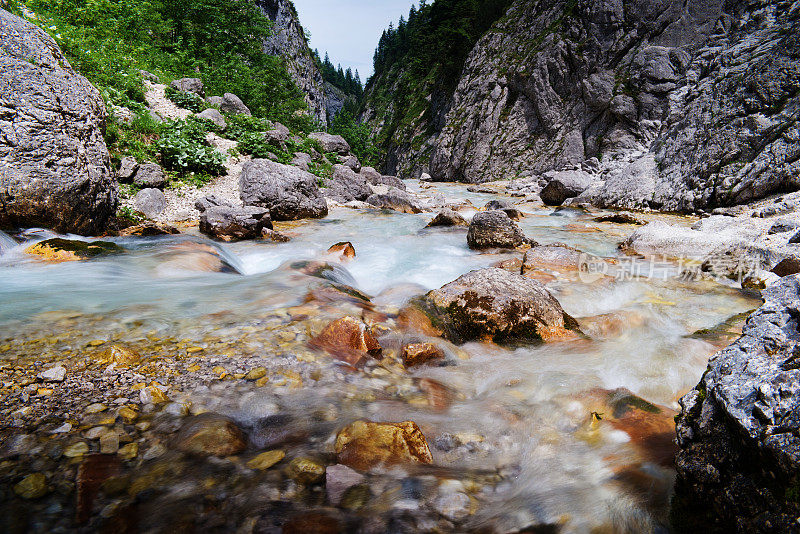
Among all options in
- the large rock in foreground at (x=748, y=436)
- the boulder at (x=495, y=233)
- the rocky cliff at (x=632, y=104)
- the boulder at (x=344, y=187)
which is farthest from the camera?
the boulder at (x=344, y=187)

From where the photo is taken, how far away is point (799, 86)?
34.6 ft

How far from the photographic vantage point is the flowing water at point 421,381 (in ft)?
5.66

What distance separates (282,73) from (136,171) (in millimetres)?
16362

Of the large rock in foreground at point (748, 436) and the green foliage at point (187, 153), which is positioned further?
the green foliage at point (187, 153)

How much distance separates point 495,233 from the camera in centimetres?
820

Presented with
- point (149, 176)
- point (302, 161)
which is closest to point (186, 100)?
point (302, 161)

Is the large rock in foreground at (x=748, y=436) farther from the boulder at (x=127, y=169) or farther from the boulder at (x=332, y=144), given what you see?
the boulder at (x=332, y=144)

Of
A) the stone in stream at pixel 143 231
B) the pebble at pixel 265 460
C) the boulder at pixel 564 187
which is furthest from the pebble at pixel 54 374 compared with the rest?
the boulder at pixel 564 187

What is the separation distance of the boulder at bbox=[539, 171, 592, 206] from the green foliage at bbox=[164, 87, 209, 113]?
15600mm

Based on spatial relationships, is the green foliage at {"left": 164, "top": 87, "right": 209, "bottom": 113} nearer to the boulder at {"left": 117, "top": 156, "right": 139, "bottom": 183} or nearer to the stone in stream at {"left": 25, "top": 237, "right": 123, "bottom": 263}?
the boulder at {"left": 117, "top": 156, "right": 139, "bottom": 183}

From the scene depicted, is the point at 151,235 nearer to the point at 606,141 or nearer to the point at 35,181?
the point at 35,181

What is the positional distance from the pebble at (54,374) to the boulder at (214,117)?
1345 cm

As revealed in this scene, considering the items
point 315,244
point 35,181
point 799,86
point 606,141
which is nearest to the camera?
point 35,181

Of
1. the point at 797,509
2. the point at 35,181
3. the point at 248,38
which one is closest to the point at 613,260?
the point at 797,509
